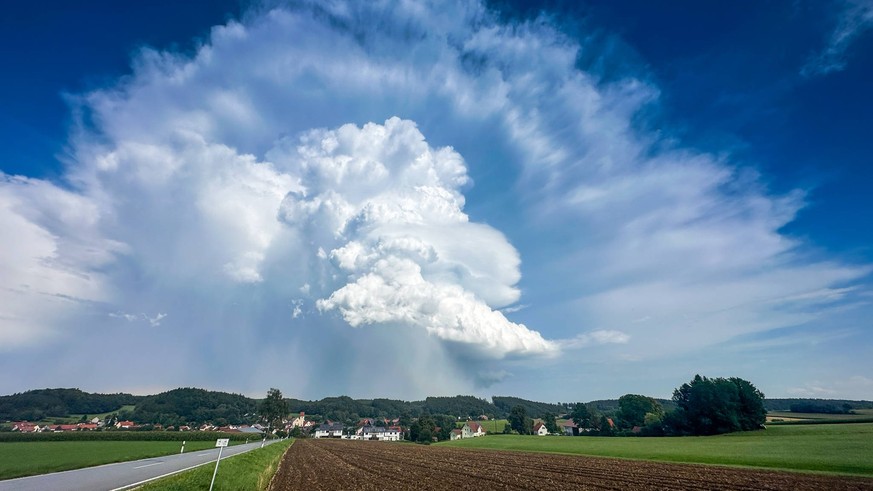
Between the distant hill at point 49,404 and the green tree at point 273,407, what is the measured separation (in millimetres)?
87639

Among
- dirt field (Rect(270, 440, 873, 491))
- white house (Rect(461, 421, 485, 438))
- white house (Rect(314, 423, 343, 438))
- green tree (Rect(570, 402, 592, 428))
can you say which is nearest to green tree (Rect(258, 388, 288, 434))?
white house (Rect(314, 423, 343, 438))

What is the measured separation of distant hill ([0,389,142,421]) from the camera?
492 feet

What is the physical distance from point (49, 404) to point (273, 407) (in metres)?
105

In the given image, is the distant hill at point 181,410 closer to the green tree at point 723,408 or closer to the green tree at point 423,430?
the green tree at point 423,430

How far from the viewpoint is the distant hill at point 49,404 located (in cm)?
14993

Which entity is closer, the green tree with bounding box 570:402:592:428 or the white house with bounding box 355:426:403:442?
the green tree with bounding box 570:402:592:428

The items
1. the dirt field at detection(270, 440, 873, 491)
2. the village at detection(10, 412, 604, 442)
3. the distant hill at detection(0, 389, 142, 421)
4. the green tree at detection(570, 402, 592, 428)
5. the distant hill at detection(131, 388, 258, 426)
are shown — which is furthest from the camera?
the distant hill at detection(131, 388, 258, 426)

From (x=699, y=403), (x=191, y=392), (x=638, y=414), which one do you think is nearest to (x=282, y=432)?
(x=191, y=392)

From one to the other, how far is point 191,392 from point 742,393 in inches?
8642

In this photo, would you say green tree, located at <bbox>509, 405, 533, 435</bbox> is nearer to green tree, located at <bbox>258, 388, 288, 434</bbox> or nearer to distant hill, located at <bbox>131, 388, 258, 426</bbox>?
green tree, located at <bbox>258, 388, 288, 434</bbox>

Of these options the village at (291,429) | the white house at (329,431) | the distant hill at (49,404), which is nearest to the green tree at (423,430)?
the village at (291,429)

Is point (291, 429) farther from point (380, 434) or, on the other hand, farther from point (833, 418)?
point (833, 418)

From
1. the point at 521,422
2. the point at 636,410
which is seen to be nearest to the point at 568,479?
the point at 636,410

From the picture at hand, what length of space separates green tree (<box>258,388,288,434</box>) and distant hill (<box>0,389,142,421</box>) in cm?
8764
